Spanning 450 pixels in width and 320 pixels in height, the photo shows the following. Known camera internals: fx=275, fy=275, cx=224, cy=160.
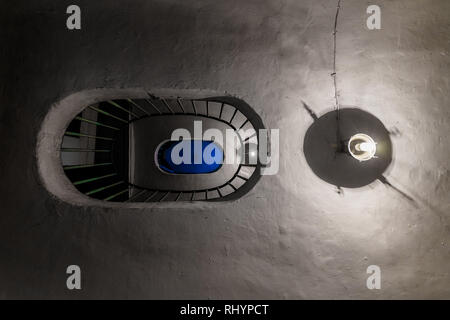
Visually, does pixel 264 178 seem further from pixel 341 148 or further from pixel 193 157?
pixel 193 157

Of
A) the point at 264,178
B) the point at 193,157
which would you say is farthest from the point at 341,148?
the point at 193,157

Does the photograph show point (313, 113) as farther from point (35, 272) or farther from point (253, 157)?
point (253, 157)

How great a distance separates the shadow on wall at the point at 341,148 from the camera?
2457mm

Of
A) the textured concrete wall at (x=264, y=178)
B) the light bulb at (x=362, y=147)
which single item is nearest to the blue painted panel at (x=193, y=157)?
A: the textured concrete wall at (x=264, y=178)

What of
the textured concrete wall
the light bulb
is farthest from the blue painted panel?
the light bulb

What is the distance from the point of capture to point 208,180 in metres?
6.71

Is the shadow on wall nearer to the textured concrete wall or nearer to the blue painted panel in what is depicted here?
the textured concrete wall

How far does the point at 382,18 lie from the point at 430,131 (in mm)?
1117

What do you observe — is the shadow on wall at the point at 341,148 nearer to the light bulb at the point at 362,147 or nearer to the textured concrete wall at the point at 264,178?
the textured concrete wall at the point at 264,178

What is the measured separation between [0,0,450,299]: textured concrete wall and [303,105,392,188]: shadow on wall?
72 mm

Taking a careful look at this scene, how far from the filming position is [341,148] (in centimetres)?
245

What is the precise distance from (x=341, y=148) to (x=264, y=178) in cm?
74

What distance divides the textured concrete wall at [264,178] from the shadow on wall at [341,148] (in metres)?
0.07

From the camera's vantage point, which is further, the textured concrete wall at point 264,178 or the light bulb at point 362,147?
the textured concrete wall at point 264,178
